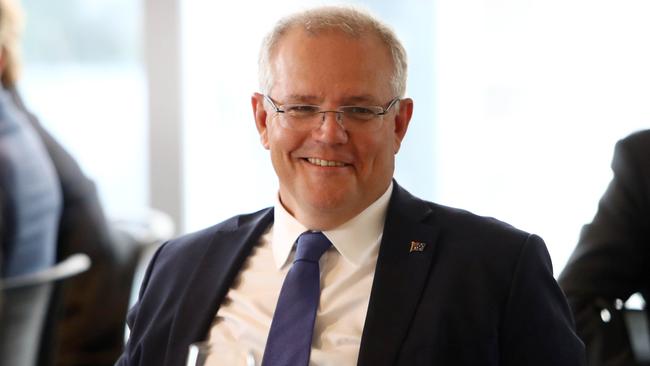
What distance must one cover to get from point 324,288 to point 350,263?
0.07 m

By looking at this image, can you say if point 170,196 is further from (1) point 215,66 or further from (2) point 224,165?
(1) point 215,66

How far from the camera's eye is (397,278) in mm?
1812

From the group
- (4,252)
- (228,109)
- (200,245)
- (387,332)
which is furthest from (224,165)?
(387,332)

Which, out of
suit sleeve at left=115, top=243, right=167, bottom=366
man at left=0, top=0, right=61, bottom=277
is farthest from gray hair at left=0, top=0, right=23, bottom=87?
suit sleeve at left=115, top=243, right=167, bottom=366

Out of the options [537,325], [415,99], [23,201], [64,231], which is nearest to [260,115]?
[537,325]

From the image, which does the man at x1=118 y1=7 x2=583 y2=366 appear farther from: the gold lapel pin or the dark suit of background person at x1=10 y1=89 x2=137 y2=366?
the dark suit of background person at x1=10 y1=89 x2=137 y2=366

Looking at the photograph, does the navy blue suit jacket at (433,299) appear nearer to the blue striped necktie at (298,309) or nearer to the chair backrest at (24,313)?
the blue striped necktie at (298,309)

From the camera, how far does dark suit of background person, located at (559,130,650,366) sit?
214 cm

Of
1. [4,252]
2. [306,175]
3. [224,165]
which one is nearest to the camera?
[306,175]

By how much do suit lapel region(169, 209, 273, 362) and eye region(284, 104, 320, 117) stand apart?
29cm

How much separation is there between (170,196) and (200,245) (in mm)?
2933

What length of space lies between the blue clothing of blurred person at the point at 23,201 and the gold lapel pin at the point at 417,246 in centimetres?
150

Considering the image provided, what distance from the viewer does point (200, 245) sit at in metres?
2.06

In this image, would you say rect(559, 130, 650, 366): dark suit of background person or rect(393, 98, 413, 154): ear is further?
rect(559, 130, 650, 366): dark suit of background person
